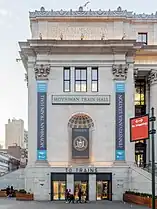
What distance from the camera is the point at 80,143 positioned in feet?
203

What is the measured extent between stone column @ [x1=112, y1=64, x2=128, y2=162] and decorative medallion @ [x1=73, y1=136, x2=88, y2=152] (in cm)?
353

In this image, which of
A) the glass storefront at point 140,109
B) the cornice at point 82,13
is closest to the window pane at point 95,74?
the cornice at point 82,13

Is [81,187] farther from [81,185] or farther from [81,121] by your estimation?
[81,121]

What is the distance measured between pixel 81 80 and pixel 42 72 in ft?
15.0

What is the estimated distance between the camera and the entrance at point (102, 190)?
60281 mm

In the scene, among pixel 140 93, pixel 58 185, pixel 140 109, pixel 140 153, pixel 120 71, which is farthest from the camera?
pixel 140 93

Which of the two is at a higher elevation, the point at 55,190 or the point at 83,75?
the point at 83,75

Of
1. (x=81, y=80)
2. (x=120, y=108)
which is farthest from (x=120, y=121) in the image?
(x=81, y=80)

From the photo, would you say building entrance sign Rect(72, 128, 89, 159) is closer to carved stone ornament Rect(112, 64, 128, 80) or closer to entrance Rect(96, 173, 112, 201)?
entrance Rect(96, 173, 112, 201)

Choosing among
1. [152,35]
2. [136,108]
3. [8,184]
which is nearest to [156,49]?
[152,35]

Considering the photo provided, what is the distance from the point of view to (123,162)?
2400 inches

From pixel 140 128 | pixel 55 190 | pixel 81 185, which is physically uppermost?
pixel 140 128

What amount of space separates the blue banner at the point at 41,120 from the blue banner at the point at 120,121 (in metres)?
8.23

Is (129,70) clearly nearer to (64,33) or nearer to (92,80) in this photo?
(92,80)
